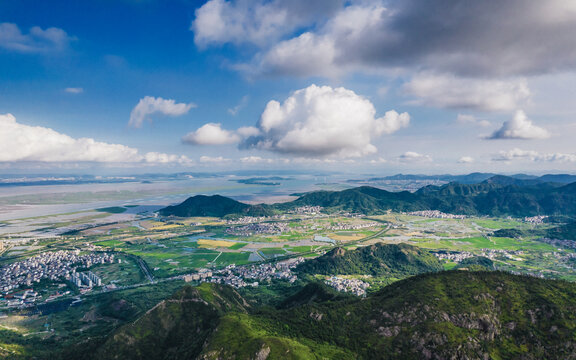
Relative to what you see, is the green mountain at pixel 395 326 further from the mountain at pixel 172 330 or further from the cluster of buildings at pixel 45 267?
the cluster of buildings at pixel 45 267

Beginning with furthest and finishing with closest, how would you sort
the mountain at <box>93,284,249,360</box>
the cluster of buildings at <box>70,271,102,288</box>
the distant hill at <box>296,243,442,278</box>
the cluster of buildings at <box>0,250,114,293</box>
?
the distant hill at <box>296,243,442,278</box>, the cluster of buildings at <box>0,250,114,293</box>, the cluster of buildings at <box>70,271,102,288</box>, the mountain at <box>93,284,249,360</box>

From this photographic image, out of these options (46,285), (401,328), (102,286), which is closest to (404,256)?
(401,328)

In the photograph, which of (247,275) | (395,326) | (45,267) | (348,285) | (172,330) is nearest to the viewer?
(395,326)

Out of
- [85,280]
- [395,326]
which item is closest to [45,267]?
[85,280]

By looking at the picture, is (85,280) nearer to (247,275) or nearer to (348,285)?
(247,275)

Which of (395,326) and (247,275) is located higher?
(395,326)

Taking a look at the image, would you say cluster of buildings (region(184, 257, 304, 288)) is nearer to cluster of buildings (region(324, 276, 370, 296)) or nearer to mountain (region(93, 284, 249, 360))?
cluster of buildings (region(324, 276, 370, 296))

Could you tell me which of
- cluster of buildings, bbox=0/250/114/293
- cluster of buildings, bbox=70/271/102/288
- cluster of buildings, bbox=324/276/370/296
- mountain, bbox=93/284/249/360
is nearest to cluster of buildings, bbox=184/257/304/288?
cluster of buildings, bbox=324/276/370/296
